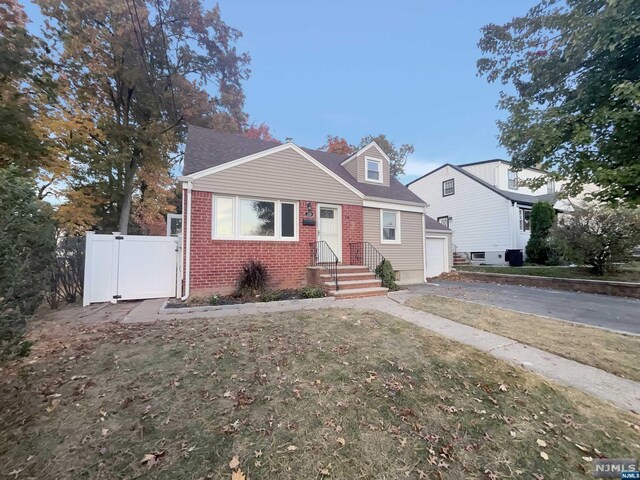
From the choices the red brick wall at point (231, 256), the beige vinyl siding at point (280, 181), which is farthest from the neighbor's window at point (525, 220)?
the red brick wall at point (231, 256)

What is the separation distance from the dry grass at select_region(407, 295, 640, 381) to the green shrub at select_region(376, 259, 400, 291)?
2.62 meters

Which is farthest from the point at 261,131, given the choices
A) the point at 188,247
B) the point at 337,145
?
the point at 188,247

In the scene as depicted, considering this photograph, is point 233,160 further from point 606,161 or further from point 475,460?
point 606,161

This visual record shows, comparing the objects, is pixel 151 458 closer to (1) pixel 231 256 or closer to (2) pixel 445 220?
(1) pixel 231 256

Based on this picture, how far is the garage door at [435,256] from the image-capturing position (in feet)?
48.4

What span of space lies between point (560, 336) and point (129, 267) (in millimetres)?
10294

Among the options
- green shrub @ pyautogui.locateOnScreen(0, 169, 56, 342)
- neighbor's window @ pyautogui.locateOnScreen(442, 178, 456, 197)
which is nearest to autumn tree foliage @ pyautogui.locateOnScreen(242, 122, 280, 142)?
neighbor's window @ pyautogui.locateOnScreen(442, 178, 456, 197)

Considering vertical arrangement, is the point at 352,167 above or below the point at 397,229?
above

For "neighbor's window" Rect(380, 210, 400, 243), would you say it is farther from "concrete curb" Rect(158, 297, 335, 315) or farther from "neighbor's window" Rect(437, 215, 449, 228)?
"neighbor's window" Rect(437, 215, 449, 228)

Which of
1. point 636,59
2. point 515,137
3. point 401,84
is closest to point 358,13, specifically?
point 401,84

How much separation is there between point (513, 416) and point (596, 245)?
12.1 metres

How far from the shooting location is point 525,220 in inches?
706

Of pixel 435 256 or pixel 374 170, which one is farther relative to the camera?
pixel 435 256

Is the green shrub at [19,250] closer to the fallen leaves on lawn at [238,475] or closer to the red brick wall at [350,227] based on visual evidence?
the fallen leaves on lawn at [238,475]
